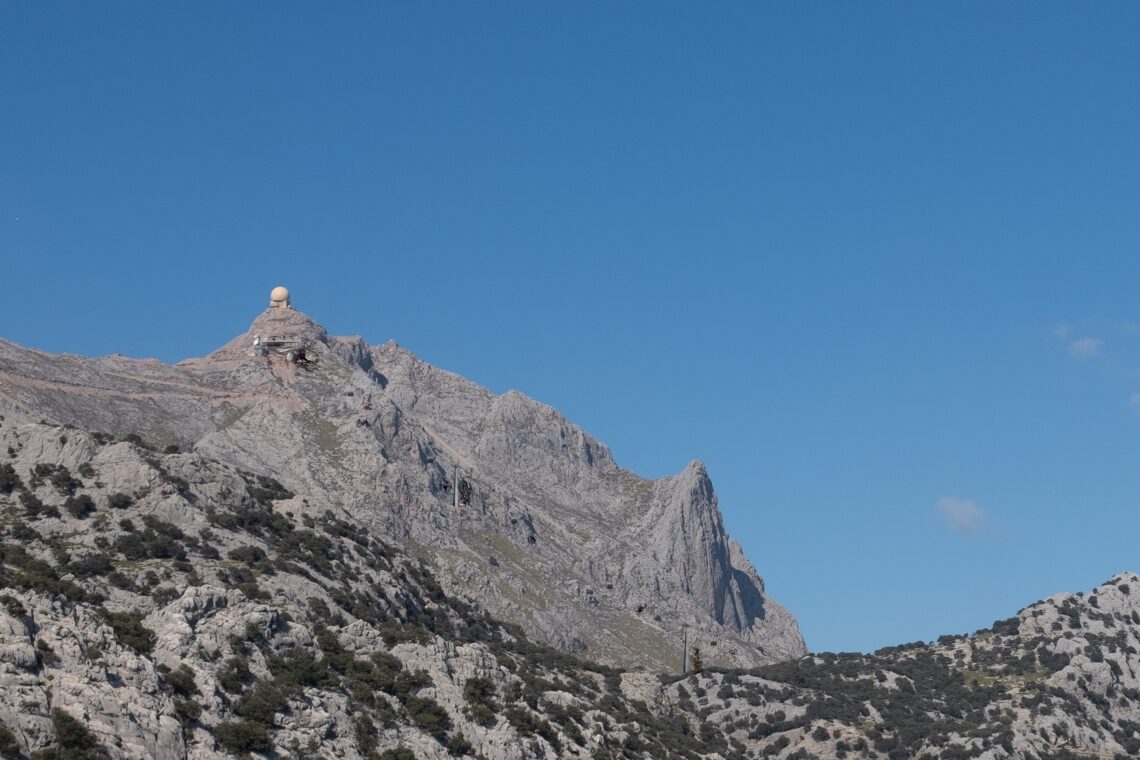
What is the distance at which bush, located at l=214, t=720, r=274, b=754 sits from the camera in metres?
91.9

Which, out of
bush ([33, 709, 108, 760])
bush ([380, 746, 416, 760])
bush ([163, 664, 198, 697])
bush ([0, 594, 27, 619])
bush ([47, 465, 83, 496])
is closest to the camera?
bush ([33, 709, 108, 760])

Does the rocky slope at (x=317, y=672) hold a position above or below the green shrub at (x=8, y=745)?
above

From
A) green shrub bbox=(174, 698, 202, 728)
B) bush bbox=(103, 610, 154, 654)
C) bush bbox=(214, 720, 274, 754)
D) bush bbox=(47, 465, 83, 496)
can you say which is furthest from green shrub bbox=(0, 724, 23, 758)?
bush bbox=(47, 465, 83, 496)

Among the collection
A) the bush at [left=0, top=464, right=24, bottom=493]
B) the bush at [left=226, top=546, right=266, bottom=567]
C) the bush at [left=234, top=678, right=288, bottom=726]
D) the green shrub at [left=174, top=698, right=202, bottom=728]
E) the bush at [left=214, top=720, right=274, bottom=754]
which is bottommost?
the bush at [left=214, top=720, right=274, bottom=754]

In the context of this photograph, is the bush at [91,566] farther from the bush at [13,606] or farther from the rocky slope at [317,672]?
the bush at [13,606]

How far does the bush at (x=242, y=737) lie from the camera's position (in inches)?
3617

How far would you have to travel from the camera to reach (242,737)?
9262 cm

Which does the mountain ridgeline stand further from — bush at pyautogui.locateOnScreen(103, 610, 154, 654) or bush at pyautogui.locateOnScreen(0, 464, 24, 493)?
bush at pyautogui.locateOnScreen(0, 464, 24, 493)

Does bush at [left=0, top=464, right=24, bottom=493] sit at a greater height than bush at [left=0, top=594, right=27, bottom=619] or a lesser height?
greater

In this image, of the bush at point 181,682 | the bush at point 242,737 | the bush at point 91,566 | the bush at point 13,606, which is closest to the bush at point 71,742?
the bush at point 13,606

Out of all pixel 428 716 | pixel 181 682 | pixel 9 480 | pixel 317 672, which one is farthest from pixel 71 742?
pixel 9 480

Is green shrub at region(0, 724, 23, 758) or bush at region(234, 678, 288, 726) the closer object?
green shrub at region(0, 724, 23, 758)

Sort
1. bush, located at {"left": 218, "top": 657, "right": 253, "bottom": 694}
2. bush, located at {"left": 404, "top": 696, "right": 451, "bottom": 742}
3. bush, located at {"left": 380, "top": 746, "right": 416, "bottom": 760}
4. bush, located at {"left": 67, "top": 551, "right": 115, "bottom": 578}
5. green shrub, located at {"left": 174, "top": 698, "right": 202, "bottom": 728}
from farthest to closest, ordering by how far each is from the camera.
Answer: bush, located at {"left": 67, "top": 551, "right": 115, "bottom": 578}, bush, located at {"left": 404, "top": 696, "right": 451, "bottom": 742}, bush, located at {"left": 380, "top": 746, "right": 416, "bottom": 760}, bush, located at {"left": 218, "top": 657, "right": 253, "bottom": 694}, green shrub, located at {"left": 174, "top": 698, "right": 202, "bottom": 728}

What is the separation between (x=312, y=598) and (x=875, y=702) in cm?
7894
